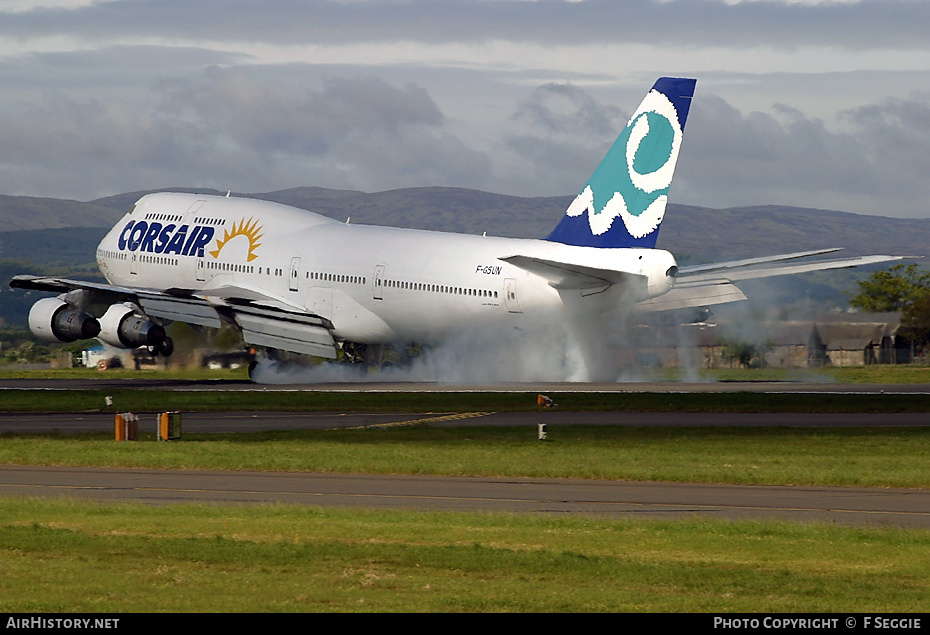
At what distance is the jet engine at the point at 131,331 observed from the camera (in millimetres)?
62781

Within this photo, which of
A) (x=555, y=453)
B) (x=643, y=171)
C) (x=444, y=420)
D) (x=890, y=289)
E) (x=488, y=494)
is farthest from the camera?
(x=890, y=289)

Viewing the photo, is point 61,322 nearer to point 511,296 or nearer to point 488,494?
point 511,296

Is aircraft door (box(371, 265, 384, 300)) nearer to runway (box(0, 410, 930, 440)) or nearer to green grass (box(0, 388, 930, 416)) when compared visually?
green grass (box(0, 388, 930, 416))

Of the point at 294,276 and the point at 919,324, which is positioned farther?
the point at 919,324

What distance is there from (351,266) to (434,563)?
4517 centimetres

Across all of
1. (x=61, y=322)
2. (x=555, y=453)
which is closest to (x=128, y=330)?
(x=61, y=322)

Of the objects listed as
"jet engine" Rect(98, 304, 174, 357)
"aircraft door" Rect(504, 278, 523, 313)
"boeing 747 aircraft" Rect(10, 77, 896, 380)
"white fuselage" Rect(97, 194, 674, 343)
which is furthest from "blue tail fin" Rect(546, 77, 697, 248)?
"jet engine" Rect(98, 304, 174, 357)

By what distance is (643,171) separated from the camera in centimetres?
5669

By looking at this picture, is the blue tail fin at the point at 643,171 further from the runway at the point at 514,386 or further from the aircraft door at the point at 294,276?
the aircraft door at the point at 294,276

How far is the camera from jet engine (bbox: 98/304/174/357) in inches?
2472

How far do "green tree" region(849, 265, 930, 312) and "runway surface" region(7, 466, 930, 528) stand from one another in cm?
9588

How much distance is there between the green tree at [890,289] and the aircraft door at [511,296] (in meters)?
70.0

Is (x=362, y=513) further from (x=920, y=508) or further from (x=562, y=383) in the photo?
(x=562, y=383)

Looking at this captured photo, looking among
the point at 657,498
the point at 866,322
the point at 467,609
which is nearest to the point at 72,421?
the point at 657,498
